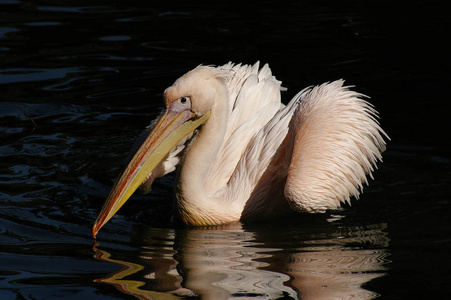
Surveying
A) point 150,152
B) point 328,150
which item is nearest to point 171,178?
point 150,152

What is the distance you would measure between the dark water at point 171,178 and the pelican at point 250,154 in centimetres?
18

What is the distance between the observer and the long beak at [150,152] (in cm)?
542

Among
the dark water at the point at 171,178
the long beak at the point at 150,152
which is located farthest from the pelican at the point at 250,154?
the dark water at the point at 171,178

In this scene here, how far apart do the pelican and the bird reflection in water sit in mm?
238

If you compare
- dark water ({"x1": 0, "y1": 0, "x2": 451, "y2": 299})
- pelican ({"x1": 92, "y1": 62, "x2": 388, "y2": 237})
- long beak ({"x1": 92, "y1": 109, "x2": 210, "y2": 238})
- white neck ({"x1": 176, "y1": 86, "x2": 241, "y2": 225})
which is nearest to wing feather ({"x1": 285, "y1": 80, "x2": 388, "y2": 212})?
pelican ({"x1": 92, "y1": 62, "x2": 388, "y2": 237})

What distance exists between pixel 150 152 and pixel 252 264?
3.76ft

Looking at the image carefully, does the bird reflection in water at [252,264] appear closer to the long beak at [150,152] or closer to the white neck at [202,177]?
the white neck at [202,177]

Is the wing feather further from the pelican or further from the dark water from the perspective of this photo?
the dark water

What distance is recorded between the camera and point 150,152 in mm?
5543

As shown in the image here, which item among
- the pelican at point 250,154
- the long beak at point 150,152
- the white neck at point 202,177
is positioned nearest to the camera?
the long beak at point 150,152

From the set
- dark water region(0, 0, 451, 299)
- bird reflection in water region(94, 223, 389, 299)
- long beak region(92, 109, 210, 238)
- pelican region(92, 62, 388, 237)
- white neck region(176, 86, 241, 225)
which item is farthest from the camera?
white neck region(176, 86, 241, 225)

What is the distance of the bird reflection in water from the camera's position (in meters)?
4.57

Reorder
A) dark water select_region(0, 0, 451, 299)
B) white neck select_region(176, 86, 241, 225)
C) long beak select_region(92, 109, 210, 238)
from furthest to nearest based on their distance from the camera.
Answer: white neck select_region(176, 86, 241, 225) < long beak select_region(92, 109, 210, 238) < dark water select_region(0, 0, 451, 299)

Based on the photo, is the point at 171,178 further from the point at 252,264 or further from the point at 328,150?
the point at 252,264
